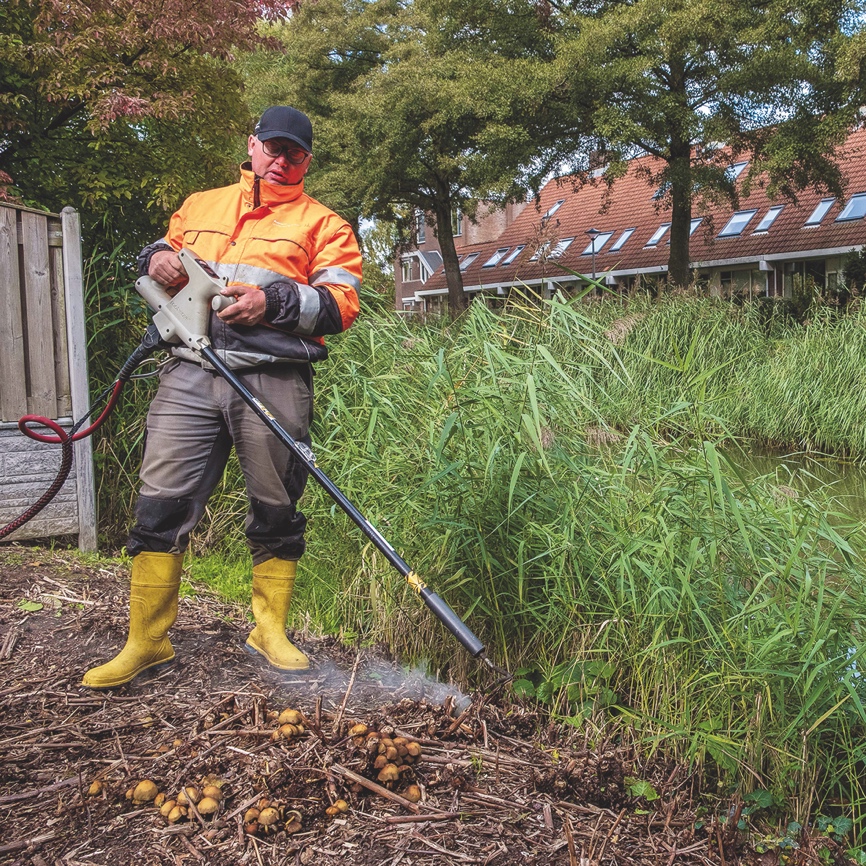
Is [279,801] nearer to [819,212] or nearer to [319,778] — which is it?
[319,778]

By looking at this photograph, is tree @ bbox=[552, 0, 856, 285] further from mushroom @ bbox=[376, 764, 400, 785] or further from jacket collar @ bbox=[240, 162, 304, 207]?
mushroom @ bbox=[376, 764, 400, 785]

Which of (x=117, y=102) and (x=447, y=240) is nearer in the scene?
(x=117, y=102)

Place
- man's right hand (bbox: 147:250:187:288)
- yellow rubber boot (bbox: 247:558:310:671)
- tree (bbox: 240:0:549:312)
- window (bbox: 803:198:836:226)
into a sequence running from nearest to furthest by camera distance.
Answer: man's right hand (bbox: 147:250:187:288), yellow rubber boot (bbox: 247:558:310:671), tree (bbox: 240:0:549:312), window (bbox: 803:198:836:226)

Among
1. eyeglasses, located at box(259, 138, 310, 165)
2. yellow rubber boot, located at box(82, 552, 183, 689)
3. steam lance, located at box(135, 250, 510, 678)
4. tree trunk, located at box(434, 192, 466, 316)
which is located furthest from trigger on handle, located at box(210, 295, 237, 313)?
tree trunk, located at box(434, 192, 466, 316)

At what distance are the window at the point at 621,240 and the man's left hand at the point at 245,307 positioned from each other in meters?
30.3

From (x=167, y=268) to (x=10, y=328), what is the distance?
219 cm

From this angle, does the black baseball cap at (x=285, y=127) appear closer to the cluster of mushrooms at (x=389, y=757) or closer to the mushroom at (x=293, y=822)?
the cluster of mushrooms at (x=389, y=757)

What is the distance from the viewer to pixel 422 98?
21047 mm

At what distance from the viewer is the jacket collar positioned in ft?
10.5

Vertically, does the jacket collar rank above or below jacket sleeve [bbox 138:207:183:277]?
above

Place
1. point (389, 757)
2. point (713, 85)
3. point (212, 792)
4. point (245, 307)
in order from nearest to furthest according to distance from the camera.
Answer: point (212, 792)
point (389, 757)
point (245, 307)
point (713, 85)

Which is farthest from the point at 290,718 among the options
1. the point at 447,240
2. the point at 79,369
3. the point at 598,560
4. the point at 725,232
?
the point at 725,232

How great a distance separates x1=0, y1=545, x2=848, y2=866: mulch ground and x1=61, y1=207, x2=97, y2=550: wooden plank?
5.58 ft

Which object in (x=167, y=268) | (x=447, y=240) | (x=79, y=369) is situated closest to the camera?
(x=167, y=268)
